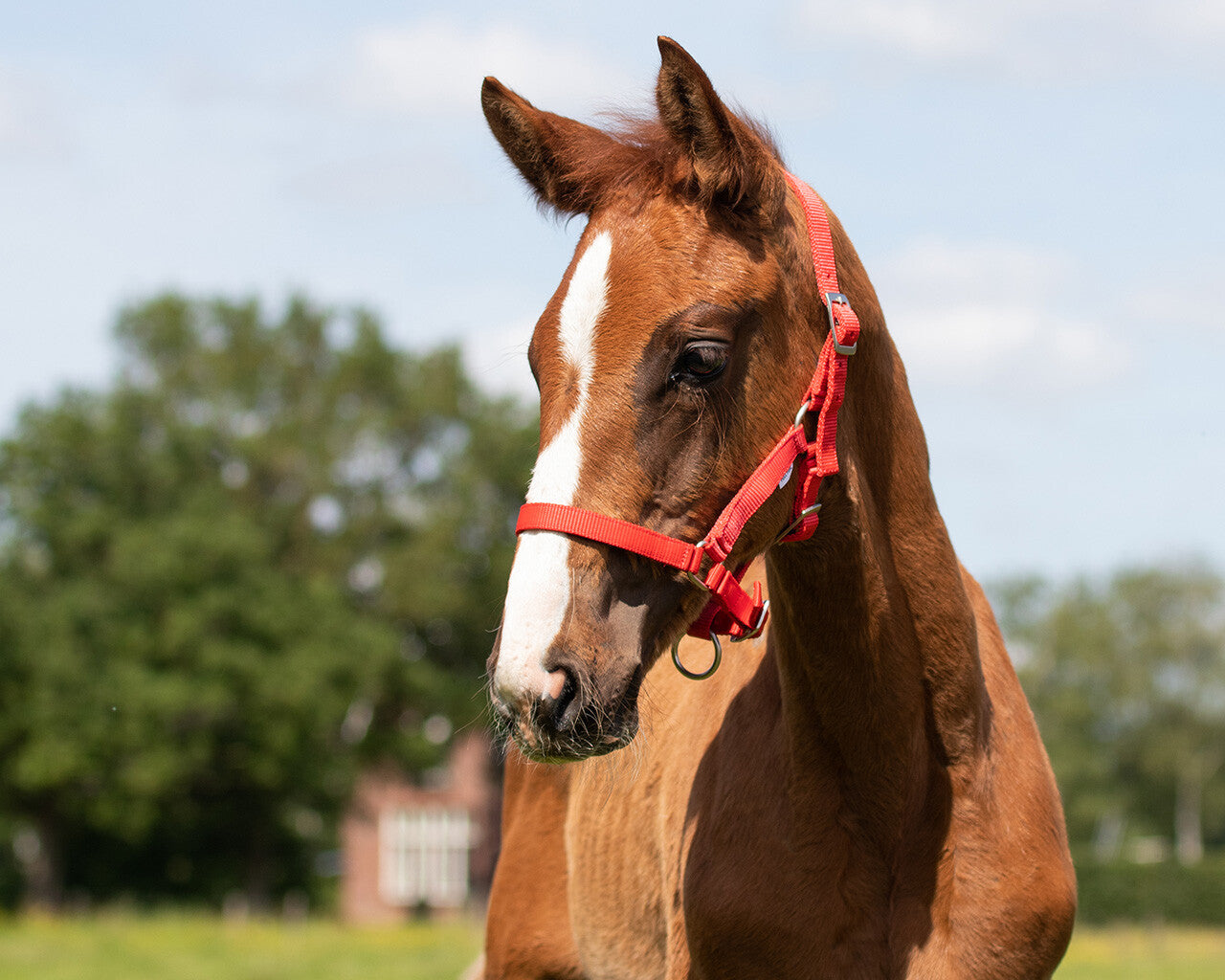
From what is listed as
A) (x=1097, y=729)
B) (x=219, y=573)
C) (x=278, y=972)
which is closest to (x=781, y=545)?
(x=278, y=972)

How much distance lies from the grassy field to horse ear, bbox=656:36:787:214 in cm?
1518

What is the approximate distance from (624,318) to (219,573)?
4085cm

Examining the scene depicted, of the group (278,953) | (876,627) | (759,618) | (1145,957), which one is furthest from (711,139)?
(1145,957)

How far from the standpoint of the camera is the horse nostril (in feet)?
8.86

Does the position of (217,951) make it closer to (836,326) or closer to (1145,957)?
(1145,957)

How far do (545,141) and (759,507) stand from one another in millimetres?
1204

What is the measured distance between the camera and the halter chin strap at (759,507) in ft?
9.49

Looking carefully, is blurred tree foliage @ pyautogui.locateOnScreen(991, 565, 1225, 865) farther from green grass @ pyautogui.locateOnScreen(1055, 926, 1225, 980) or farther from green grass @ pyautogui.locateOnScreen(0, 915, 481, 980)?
green grass @ pyautogui.locateOnScreen(0, 915, 481, 980)

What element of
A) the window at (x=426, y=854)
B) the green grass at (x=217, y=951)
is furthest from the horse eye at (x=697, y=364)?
the window at (x=426, y=854)

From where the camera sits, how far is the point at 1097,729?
80.8 m

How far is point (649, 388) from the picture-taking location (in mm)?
2992

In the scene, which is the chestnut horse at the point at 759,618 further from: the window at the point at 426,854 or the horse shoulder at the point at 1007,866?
the window at the point at 426,854

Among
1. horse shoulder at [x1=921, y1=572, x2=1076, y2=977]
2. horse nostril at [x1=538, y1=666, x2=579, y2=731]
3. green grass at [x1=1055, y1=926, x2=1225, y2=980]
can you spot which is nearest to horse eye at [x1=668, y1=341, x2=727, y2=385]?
horse nostril at [x1=538, y1=666, x2=579, y2=731]

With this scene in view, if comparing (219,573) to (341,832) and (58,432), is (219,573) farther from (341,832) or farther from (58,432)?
(341,832)
